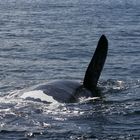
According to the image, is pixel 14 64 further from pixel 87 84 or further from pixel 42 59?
pixel 87 84

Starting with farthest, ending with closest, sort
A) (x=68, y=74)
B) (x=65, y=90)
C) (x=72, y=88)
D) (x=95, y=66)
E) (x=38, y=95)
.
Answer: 1. (x=68, y=74)
2. (x=95, y=66)
3. (x=72, y=88)
4. (x=65, y=90)
5. (x=38, y=95)

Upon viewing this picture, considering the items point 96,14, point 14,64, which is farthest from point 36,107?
point 96,14

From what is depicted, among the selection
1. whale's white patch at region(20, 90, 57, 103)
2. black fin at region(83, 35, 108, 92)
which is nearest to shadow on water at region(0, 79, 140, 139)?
whale's white patch at region(20, 90, 57, 103)

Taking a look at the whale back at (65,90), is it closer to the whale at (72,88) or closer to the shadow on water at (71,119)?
the whale at (72,88)

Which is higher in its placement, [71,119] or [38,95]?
[38,95]

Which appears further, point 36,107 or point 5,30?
point 5,30

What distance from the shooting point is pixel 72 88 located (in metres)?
23.2

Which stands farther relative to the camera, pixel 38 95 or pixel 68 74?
pixel 68 74

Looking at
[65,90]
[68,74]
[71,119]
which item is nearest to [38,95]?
[65,90]

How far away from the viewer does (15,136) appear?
701 inches

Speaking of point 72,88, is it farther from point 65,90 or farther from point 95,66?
point 95,66

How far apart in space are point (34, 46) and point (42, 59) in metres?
6.73

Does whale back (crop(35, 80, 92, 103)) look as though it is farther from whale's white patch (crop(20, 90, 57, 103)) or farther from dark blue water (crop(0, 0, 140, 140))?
dark blue water (crop(0, 0, 140, 140))

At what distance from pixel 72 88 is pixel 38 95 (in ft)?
6.55
